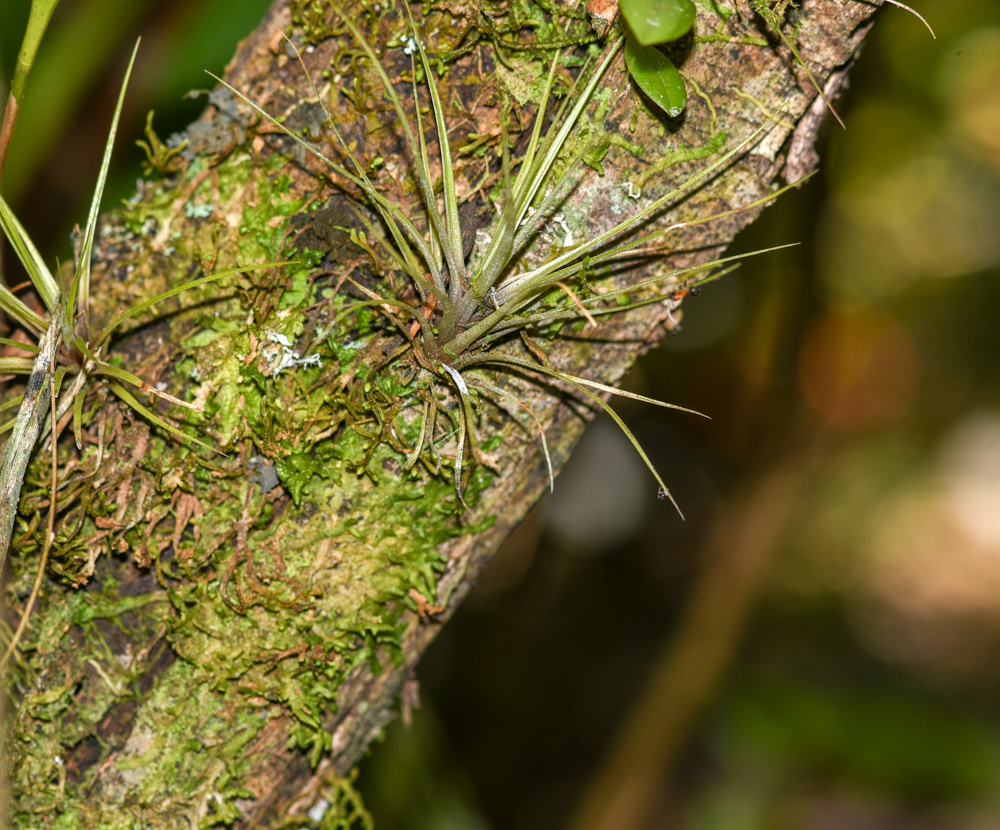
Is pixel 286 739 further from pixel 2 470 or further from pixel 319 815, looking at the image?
pixel 2 470

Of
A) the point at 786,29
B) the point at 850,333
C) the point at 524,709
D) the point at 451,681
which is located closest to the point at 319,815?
the point at 786,29

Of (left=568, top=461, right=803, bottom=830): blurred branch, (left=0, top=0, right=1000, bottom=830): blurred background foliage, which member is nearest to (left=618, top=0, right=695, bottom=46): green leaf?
(left=0, top=0, right=1000, bottom=830): blurred background foliage

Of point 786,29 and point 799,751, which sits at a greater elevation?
point 786,29

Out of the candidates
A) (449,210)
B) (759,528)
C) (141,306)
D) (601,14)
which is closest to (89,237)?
(141,306)

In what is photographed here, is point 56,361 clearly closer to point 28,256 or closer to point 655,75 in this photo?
point 28,256

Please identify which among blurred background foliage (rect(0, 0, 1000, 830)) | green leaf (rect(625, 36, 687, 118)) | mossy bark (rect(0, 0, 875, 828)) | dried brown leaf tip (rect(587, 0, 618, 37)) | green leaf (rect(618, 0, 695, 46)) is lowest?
blurred background foliage (rect(0, 0, 1000, 830))

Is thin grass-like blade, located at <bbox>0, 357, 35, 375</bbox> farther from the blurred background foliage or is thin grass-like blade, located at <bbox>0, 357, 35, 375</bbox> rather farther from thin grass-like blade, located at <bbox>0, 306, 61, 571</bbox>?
the blurred background foliage

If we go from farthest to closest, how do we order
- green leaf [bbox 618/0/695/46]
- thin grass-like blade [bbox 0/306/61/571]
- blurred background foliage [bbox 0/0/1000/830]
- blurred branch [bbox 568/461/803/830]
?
1. blurred branch [bbox 568/461/803/830]
2. blurred background foliage [bbox 0/0/1000/830]
3. thin grass-like blade [bbox 0/306/61/571]
4. green leaf [bbox 618/0/695/46]
